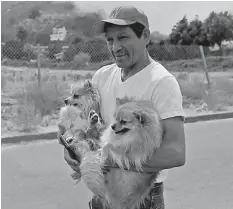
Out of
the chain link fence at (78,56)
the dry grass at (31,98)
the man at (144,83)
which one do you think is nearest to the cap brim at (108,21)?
the man at (144,83)

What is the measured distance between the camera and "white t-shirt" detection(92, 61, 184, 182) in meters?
2.49

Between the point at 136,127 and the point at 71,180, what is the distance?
4.57m

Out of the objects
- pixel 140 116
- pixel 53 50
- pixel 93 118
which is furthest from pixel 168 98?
pixel 53 50

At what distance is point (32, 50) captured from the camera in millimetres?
14234

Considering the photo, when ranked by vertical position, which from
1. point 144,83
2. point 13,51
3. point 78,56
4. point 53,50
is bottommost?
point 78,56

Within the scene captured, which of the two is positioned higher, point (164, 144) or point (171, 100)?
point (171, 100)

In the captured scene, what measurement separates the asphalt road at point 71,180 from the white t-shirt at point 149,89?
3.52m

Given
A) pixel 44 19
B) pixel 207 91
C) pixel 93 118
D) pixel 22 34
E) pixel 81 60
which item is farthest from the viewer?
pixel 44 19

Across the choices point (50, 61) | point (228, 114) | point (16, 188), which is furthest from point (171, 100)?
point (50, 61)

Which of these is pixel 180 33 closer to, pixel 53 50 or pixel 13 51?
pixel 53 50

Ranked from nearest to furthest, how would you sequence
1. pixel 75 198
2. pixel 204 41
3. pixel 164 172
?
pixel 164 172 < pixel 75 198 < pixel 204 41

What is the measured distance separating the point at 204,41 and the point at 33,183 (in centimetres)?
2470

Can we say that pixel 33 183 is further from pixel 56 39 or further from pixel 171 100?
pixel 56 39

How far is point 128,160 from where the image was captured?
2.67m
